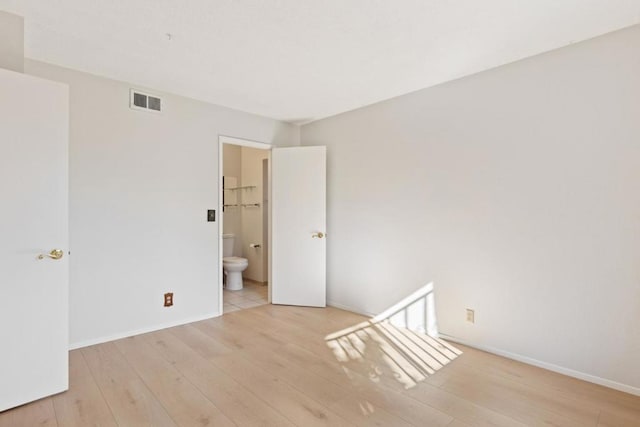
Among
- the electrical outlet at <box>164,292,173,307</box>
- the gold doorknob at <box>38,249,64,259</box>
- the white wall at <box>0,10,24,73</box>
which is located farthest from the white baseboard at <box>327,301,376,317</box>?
the white wall at <box>0,10,24,73</box>

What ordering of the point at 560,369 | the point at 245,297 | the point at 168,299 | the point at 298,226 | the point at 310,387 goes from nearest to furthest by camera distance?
the point at 310,387, the point at 560,369, the point at 168,299, the point at 298,226, the point at 245,297

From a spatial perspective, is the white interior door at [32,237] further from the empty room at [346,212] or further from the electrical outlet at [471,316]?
the electrical outlet at [471,316]

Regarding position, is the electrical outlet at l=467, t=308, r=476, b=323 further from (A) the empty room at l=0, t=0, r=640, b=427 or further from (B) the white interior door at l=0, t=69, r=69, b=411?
(B) the white interior door at l=0, t=69, r=69, b=411

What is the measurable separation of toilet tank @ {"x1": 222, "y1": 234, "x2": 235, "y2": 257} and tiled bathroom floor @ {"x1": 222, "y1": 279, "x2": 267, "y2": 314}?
0.59 metres

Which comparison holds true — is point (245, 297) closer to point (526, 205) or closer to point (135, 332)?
point (135, 332)

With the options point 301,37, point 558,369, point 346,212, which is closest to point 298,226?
point 346,212

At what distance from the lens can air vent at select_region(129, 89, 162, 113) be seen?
9.98 feet

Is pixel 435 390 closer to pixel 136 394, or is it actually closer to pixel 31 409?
pixel 136 394

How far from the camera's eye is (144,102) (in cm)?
312

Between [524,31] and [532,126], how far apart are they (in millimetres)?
687

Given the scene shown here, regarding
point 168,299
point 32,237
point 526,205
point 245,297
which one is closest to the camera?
point 32,237

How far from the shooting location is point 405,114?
333cm

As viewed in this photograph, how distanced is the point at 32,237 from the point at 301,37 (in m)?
2.13

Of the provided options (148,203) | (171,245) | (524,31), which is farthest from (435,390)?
(148,203)
